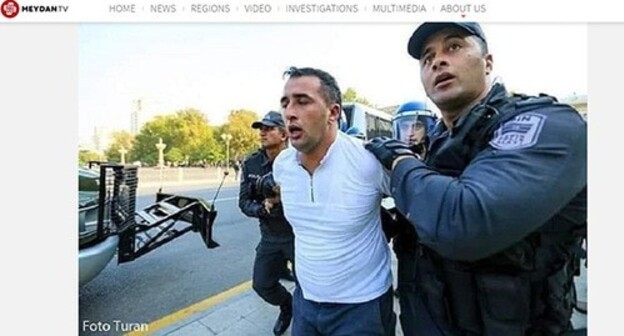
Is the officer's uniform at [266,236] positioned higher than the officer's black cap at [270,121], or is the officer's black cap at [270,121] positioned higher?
the officer's black cap at [270,121]

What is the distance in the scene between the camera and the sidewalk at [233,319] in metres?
1.19

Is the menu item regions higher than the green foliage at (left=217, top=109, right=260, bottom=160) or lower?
higher

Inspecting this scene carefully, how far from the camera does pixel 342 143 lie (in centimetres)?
77

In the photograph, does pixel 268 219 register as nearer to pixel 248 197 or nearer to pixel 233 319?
pixel 248 197

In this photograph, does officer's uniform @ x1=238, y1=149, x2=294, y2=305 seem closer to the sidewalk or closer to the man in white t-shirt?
the sidewalk

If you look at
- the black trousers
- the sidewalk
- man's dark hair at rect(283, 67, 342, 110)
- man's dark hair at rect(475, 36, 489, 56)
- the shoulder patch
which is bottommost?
the sidewalk

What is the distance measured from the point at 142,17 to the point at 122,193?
52 centimetres

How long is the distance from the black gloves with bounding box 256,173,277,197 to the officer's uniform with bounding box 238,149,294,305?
0.12ft

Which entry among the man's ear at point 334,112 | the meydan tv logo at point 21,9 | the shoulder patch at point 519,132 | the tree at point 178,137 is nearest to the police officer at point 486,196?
the shoulder patch at point 519,132

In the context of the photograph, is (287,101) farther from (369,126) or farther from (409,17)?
(369,126)

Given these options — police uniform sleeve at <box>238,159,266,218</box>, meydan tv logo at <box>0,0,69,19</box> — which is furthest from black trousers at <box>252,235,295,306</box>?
meydan tv logo at <box>0,0,69,19</box>

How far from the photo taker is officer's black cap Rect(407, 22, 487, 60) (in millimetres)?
642

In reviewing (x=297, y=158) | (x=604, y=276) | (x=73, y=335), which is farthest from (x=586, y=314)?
(x=73, y=335)

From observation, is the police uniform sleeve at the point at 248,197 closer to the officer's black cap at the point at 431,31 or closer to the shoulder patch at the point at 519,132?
the officer's black cap at the point at 431,31
